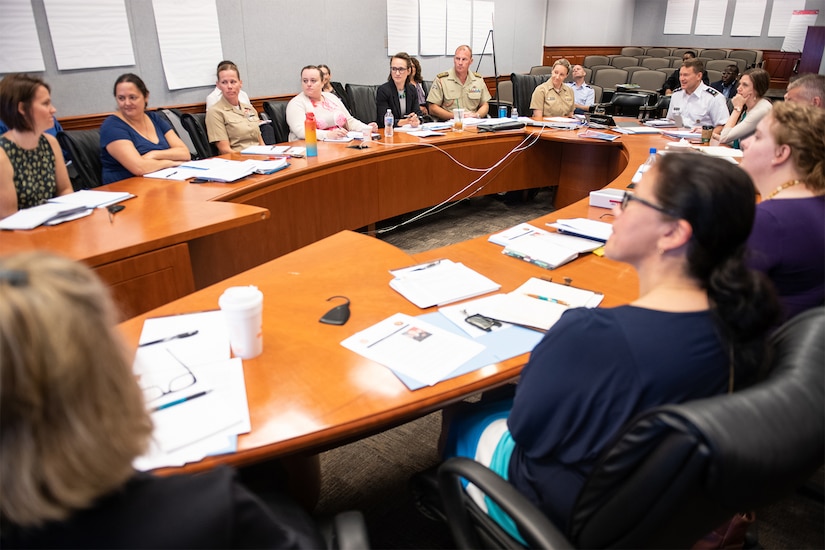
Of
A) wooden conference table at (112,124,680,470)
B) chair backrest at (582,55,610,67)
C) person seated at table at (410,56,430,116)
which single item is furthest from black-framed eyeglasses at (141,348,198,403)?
chair backrest at (582,55,610,67)

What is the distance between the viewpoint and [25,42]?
3803mm

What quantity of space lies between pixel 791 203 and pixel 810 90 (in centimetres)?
208

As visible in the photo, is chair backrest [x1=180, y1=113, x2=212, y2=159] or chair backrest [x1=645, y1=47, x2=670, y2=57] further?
chair backrest [x1=645, y1=47, x2=670, y2=57]

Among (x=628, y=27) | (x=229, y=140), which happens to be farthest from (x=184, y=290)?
(x=628, y=27)

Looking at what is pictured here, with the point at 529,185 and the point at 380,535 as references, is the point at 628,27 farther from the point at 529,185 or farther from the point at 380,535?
the point at 380,535

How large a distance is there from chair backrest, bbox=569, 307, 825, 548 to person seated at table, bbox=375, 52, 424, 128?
431cm

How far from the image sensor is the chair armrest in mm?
891

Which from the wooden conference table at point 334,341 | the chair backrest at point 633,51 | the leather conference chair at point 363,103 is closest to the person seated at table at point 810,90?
the wooden conference table at point 334,341

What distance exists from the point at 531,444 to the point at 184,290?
1.66 meters

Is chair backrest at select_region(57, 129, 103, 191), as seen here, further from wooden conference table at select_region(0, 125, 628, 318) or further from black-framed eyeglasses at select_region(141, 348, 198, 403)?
black-framed eyeglasses at select_region(141, 348, 198, 403)

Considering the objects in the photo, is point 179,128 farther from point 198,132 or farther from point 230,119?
point 230,119

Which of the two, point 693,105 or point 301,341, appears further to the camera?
point 693,105

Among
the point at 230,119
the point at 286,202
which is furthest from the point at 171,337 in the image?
the point at 230,119

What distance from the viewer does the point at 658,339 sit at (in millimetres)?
911
